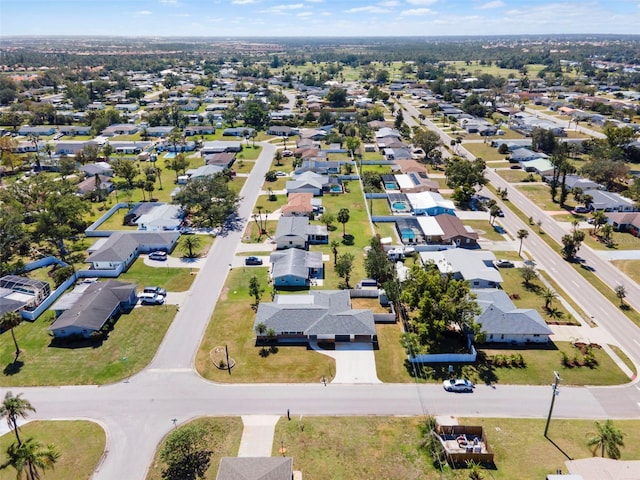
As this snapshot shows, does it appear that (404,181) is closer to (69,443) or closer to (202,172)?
(202,172)

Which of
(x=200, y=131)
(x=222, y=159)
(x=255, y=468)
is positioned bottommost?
(x=255, y=468)

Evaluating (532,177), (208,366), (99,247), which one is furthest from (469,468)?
(532,177)

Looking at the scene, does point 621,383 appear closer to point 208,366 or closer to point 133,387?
point 208,366

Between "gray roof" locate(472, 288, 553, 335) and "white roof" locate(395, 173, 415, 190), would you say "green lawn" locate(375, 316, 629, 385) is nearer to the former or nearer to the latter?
"gray roof" locate(472, 288, 553, 335)

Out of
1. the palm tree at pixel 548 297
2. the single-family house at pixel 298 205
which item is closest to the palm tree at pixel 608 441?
the palm tree at pixel 548 297

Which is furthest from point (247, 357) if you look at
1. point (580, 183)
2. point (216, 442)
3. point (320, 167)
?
point (580, 183)

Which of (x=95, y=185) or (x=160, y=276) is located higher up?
(x=95, y=185)
